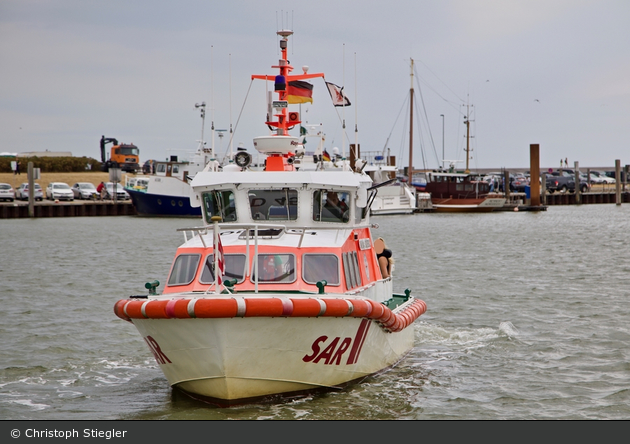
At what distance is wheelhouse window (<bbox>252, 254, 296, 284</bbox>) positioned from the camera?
10922mm

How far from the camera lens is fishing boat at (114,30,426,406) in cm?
975

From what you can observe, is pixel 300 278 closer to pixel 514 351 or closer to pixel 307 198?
pixel 307 198

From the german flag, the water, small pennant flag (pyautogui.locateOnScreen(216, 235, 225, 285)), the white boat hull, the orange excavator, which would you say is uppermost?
the orange excavator

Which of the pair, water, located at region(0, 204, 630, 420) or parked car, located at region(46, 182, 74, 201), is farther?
parked car, located at region(46, 182, 74, 201)

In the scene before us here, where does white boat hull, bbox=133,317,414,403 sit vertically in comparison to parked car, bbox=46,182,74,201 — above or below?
below

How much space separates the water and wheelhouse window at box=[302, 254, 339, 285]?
162cm

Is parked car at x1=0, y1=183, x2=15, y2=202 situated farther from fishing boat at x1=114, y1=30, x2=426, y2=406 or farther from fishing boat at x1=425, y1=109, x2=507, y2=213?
fishing boat at x1=114, y1=30, x2=426, y2=406

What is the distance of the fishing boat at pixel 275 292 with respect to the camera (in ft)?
32.0

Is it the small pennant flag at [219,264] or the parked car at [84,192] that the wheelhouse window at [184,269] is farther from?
the parked car at [84,192]

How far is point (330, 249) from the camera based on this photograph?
36.7 ft

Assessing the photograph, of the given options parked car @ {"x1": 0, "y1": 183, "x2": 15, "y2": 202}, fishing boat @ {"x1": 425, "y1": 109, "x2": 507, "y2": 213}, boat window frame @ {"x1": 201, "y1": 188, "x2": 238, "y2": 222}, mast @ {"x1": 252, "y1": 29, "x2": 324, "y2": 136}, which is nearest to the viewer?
boat window frame @ {"x1": 201, "y1": 188, "x2": 238, "y2": 222}

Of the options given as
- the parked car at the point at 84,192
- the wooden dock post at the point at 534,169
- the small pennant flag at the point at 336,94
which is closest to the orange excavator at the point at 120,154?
the parked car at the point at 84,192

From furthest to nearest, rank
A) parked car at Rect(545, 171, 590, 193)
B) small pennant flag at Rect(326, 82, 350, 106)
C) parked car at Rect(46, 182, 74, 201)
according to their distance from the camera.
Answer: parked car at Rect(545, 171, 590, 193) < parked car at Rect(46, 182, 74, 201) < small pennant flag at Rect(326, 82, 350, 106)

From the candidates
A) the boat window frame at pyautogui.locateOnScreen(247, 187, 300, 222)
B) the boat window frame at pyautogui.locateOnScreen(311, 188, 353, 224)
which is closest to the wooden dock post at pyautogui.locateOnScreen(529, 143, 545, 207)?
the boat window frame at pyautogui.locateOnScreen(311, 188, 353, 224)
